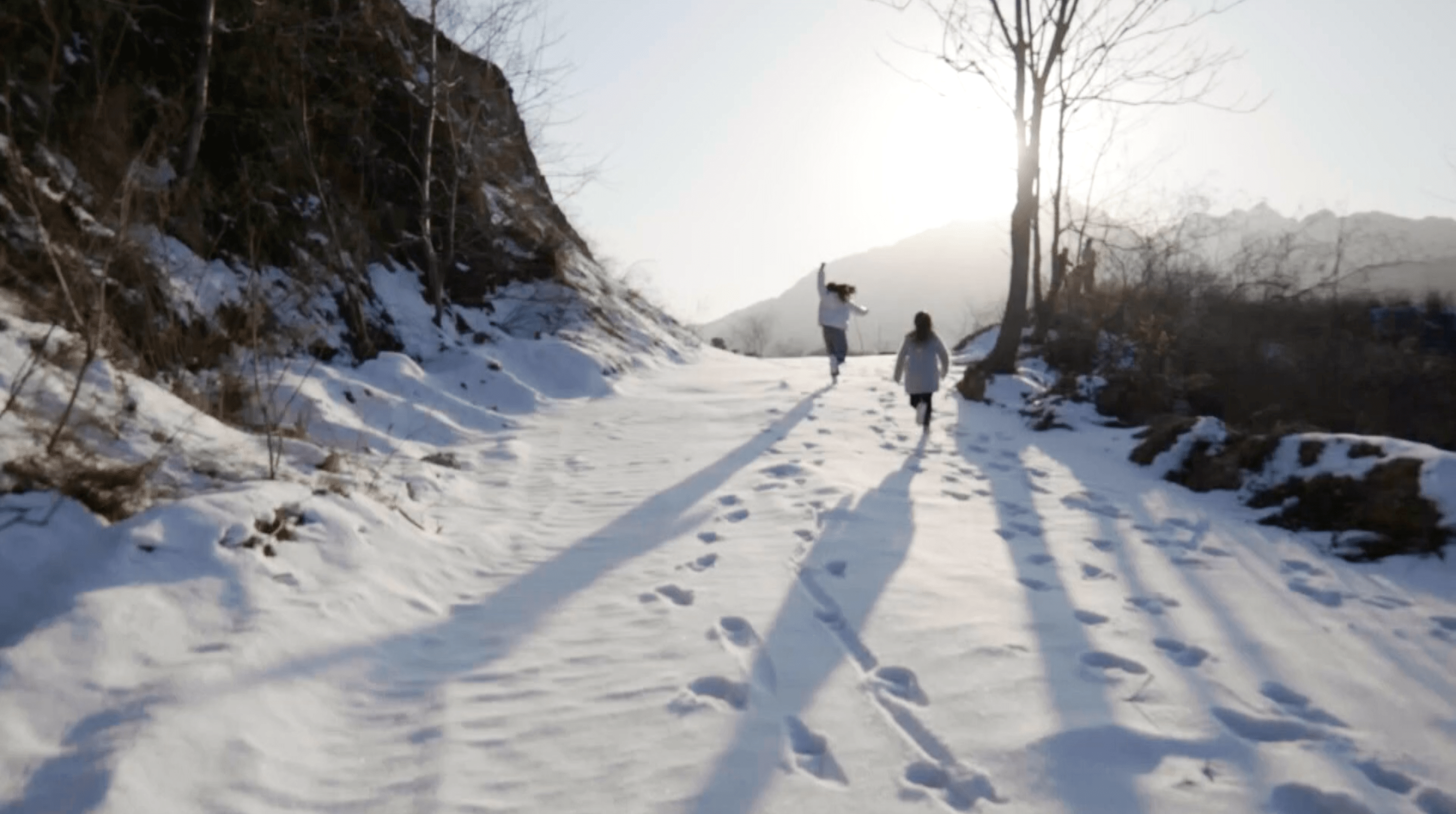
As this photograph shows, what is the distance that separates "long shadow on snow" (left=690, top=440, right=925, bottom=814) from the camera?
2295mm

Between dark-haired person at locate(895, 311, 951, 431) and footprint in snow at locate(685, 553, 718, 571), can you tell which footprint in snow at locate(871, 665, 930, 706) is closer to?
footprint in snow at locate(685, 553, 718, 571)

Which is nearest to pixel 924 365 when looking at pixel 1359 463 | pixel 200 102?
pixel 1359 463

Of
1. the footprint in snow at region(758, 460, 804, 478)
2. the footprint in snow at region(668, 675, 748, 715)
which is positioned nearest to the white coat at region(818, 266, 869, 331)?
the footprint in snow at region(758, 460, 804, 478)

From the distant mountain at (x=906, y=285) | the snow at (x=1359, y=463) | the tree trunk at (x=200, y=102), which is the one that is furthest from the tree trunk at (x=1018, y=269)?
the distant mountain at (x=906, y=285)

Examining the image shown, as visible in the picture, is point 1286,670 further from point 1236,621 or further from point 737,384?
point 737,384

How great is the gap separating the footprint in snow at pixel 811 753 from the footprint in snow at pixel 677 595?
110cm

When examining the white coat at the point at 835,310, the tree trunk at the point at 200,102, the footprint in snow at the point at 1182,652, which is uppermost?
the tree trunk at the point at 200,102

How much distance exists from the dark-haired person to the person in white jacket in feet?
12.9

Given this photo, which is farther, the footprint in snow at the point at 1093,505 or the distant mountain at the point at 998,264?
the distant mountain at the point at 998,264

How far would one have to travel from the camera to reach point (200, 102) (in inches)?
299

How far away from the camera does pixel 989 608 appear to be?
359 cm

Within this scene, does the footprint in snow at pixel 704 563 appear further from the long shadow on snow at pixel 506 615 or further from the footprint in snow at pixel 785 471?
the footprint in snow at pixel 785 471

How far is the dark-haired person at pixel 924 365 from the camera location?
27.6 feet

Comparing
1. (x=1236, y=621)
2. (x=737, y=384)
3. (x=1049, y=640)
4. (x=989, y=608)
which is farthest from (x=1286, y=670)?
(x=737, y=384)
